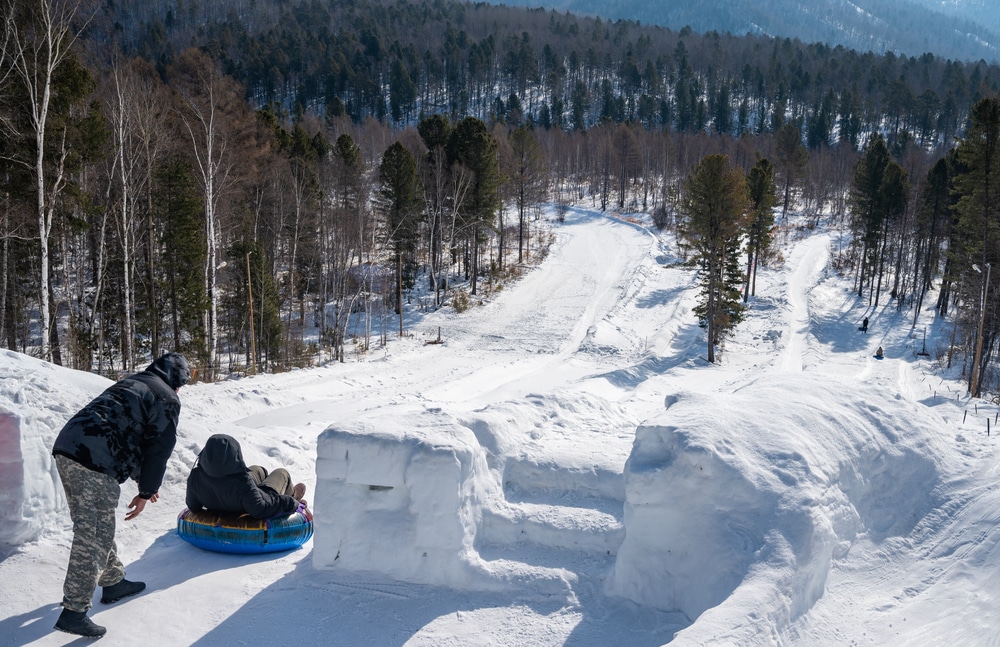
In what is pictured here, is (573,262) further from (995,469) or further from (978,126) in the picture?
(995,469)

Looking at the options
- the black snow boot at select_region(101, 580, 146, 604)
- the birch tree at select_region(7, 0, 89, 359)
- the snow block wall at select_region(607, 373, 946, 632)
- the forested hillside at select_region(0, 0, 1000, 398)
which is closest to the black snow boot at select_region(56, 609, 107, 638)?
the black snow boot at select_region(101, 580, 146, 604)

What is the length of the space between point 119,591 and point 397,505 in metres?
2.35

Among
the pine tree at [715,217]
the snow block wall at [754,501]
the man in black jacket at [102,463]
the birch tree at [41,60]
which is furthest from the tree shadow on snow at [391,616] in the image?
the pine tree at [715,217]

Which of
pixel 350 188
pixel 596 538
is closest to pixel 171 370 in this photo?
pixel 596 538

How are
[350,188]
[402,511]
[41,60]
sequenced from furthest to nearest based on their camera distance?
[350,188] < [41,60] < [402,511]

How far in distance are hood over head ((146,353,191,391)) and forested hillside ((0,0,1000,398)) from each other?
39.5 feet

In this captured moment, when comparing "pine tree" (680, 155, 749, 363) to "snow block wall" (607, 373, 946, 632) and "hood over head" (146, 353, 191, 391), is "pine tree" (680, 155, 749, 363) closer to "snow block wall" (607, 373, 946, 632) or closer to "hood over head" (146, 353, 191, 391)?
"snow block wall" (607, 373, 946, 632)

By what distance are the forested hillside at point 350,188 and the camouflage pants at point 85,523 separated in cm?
1216

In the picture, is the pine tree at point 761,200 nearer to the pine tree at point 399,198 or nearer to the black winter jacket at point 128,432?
the pine tree at point 399,198

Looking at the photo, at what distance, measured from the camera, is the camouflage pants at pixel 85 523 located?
15.6 ft

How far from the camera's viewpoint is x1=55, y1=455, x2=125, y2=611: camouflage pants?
4.75m

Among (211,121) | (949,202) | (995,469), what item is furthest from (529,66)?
(995,469)

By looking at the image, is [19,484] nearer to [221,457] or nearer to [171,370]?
[221,457]

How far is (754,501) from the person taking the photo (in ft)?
17.9
